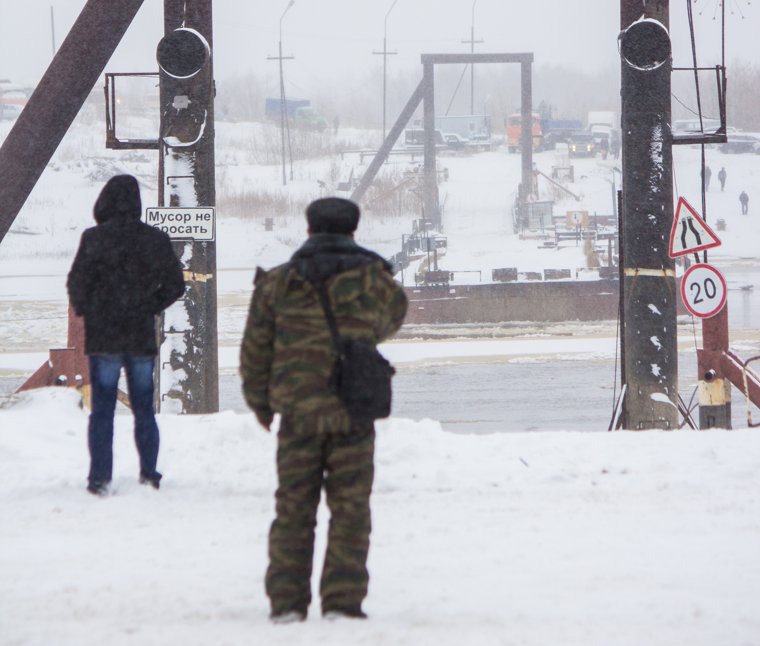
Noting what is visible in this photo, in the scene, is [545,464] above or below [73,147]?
below

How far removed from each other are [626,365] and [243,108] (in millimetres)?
98439

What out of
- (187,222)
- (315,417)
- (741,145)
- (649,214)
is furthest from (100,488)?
(741,145)

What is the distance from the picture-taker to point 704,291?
9523mm

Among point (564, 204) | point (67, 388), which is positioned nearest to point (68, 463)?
point (67, 388)

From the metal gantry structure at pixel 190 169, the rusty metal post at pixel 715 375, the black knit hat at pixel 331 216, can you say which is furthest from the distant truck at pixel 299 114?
the black knit hat at pixel 331 216

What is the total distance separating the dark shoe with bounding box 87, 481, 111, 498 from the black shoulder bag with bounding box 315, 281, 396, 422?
2774 mm

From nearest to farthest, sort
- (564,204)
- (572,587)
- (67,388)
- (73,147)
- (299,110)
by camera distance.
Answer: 1. (572,587)
2. (67,388)
3. (564,204)
4. (73,147)
5. (299,110)

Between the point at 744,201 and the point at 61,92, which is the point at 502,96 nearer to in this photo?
the point at 744,201

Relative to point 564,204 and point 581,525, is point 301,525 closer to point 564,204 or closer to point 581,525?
point 581,525

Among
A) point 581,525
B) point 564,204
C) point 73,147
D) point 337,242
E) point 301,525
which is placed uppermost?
point 73,147

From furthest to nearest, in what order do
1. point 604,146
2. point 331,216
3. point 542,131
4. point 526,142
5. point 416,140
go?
point 542,131 < point 604,146 < point 416,140 < point 526,142 < point 331,216

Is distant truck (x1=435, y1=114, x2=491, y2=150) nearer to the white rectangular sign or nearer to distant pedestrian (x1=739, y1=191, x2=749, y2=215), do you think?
distant pedestrian (x1=739, y1=191, x2=749, y2=215)

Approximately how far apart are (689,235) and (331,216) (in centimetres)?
625

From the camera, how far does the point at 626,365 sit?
9961 mm
